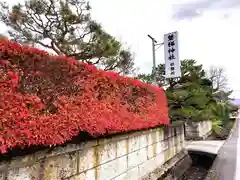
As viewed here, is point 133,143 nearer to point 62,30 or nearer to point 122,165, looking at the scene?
point 122,165

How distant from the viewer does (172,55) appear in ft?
36.0

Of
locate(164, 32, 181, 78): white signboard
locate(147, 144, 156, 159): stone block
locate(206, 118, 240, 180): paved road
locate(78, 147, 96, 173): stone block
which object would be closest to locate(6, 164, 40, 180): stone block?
locate(78, 147, 96, 173): stone block

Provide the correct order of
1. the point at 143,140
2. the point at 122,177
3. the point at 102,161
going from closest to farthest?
the point at 102,161, the point at 122,177, the point at 143,140

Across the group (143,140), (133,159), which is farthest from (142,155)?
(133,159)

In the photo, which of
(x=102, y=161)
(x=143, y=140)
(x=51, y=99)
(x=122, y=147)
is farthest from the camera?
(x=143, y=140)

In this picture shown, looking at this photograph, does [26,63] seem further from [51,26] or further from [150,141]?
[51,26]

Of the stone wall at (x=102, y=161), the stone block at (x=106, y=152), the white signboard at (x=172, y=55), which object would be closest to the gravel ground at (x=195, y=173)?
the stone wall at (x=102, y=161)

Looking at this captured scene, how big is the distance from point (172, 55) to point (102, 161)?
334 inches

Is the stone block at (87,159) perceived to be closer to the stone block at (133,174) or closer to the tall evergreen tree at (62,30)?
the stone block at (133,174)

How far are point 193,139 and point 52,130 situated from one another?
1227 centimetres

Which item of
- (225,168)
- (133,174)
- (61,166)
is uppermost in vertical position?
(61,166)

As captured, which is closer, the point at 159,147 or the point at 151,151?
the point at 151,151

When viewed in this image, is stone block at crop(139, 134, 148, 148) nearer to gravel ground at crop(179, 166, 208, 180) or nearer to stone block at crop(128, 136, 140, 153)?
stone block at crop(128, 136, 140, 153)

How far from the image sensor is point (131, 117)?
4707mm
